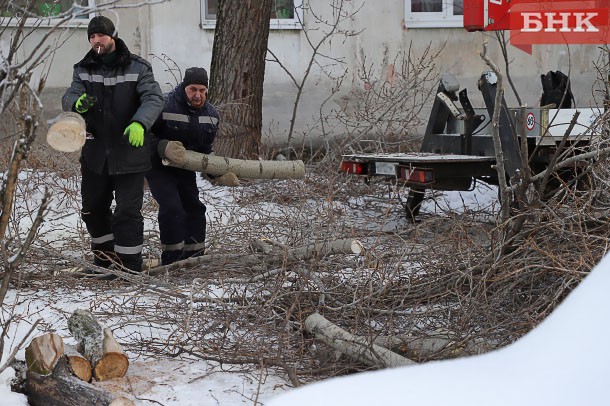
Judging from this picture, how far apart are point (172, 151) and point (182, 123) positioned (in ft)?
0.99

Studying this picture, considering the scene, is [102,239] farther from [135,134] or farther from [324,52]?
[324,52]

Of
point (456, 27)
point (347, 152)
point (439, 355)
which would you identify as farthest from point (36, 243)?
point (456, 27)

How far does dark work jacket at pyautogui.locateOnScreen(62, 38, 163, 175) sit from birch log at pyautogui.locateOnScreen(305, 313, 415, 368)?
240 centimetres

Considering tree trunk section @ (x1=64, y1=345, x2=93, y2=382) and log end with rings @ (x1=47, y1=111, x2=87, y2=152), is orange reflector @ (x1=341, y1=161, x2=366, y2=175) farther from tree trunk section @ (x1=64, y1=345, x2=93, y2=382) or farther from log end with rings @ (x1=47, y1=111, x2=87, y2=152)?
tree trunk section @ (x1=64, y1=345, x2=93, y2=382)

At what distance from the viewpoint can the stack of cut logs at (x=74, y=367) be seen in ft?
13.6

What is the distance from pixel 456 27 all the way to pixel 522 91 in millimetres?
1487

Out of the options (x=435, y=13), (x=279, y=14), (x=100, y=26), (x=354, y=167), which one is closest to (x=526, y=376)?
(x=100, y=26)

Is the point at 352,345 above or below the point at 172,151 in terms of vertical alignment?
below

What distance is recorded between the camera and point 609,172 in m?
5.63

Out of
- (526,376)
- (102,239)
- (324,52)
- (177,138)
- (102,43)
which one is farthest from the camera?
(324,52)

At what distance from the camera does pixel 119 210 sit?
6715mm

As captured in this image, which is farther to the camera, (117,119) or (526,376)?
(117,119)

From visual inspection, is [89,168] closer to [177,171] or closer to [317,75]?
[177,171]

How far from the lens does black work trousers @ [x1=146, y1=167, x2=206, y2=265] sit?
706 centimetres
